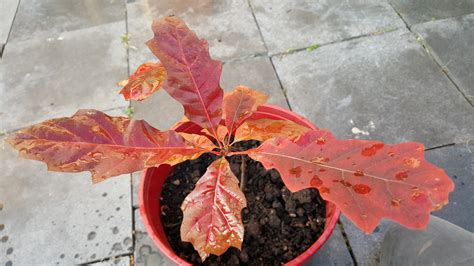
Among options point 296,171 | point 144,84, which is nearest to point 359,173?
point 296,171

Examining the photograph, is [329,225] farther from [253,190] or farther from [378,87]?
[378,87]

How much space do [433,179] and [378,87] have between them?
137cm

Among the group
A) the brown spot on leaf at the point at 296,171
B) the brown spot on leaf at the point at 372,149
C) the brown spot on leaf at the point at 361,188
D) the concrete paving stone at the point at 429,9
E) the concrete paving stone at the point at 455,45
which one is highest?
the brown spot on leaf at the point at 372,149

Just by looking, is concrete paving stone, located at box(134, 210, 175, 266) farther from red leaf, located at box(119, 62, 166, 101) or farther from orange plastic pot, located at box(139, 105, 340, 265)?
red leaf, located at box(119, 62, 166, 101)

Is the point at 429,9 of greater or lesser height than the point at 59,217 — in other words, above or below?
above

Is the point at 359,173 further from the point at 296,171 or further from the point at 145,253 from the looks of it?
the point at 145,253

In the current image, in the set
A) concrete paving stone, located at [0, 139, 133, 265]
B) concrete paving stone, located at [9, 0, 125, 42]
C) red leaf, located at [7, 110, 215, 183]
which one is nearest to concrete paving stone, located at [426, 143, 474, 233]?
red leaf, located at [7, 110, 215, 183]

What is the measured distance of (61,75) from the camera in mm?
2223

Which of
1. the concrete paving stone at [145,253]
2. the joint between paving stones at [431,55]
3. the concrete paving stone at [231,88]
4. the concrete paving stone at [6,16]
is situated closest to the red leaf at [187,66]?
the concrete paving stone at [145,253]

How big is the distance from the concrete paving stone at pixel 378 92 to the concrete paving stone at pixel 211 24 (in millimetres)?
242

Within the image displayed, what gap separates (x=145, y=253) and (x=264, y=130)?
0.86 meters

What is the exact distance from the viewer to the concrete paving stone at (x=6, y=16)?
2487 millimetres

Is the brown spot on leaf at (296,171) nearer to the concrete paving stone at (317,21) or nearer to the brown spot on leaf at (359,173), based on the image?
the brown spot on leaf at (359,173)

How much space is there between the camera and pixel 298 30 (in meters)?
2.28
